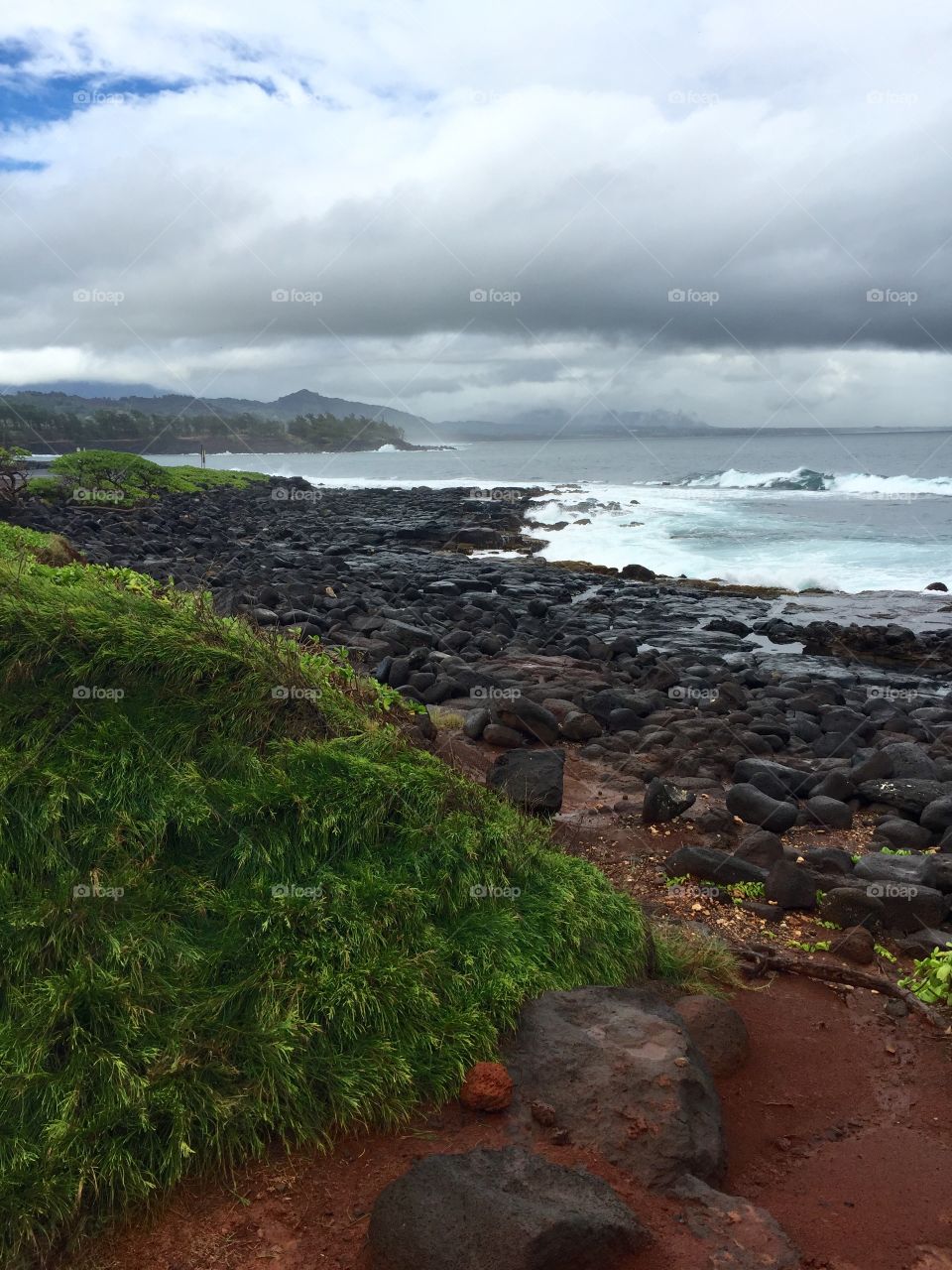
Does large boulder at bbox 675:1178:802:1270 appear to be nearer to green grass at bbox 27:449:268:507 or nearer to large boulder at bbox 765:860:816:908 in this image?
large boulder at bbox 765:860:816:908

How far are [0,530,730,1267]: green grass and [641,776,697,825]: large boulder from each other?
2659 millimetres

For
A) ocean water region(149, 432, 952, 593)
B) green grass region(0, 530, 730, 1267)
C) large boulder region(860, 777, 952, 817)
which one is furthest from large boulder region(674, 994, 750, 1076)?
ocean water region(149, 432, 952, 593)

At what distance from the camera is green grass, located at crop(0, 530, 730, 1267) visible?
140 inches

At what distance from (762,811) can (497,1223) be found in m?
5.80

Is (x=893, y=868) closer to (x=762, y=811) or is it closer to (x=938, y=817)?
(x=762, y=811)

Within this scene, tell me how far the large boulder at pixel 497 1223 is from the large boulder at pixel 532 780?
4000mm

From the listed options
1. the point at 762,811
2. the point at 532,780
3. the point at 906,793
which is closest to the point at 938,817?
the point at 906,793

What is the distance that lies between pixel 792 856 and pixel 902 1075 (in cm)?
302


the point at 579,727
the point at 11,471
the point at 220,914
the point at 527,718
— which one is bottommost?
the point at 579,727

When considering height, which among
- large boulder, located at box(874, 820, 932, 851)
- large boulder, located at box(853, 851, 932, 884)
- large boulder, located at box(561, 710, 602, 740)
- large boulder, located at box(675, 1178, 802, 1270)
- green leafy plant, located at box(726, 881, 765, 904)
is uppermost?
large boulder, located at box(561, 710, 602, 740)

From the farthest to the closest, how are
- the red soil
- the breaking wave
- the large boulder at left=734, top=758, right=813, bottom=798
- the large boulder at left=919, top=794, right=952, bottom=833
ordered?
the breaking wave, the large boulder at left=734, top=758, right=813, bottom=798, the large boulder at left=919, top=794, right=952, bottom=833, the red soil

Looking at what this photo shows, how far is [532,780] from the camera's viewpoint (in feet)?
25.4

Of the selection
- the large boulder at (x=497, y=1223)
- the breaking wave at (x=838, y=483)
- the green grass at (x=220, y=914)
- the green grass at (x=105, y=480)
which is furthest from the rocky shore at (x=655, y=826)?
the breaking wave at (x=838, y=483)

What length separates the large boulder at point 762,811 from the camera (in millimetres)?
8477
